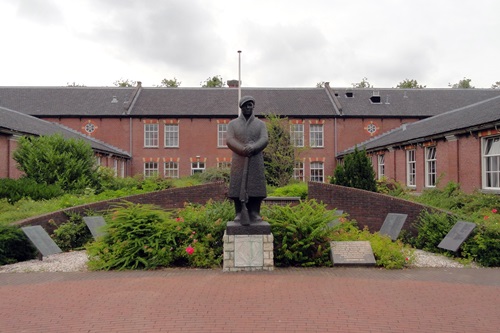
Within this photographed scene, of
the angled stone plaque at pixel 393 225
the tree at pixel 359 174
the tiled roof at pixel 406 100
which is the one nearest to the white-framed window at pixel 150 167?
the tiled roof at pixel 406 100

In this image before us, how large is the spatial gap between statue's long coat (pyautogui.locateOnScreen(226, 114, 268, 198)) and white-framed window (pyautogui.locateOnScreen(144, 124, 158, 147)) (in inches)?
1131

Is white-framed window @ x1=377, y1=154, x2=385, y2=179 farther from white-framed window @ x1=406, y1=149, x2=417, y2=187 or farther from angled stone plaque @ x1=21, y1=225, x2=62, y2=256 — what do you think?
angled stone plaque @ x1=21, y1=225, x2=62, y2=256

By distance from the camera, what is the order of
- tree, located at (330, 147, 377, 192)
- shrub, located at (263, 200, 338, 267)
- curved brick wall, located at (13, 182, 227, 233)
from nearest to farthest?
shrub, located at (263, 200, 338, 267) → curved brick wall, located at (13, 182, 227, 233) → tree, located at (330, 147, 377, 192)

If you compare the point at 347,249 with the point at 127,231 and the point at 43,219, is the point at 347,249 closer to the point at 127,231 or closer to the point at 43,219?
the point at 127,231

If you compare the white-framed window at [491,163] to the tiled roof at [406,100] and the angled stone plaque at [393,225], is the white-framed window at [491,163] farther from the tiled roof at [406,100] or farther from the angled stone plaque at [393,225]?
the tiled roof at [406,100]

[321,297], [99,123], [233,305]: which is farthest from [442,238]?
[99,123]

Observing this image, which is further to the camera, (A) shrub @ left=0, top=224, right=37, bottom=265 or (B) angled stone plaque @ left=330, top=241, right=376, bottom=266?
(A) shrub @ left=0, top=224, right=37, bottom=265

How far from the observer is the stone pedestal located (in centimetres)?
878

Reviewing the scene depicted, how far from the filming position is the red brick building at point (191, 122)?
→ 36.6m

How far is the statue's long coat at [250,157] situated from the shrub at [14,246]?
4901mm

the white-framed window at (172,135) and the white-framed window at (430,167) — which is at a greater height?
the white-framed window at (172,135)

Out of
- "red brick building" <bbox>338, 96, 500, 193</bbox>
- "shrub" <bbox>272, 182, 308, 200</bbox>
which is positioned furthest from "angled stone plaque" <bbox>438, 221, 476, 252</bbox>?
"shrub" <bbox>272, 182, 308, 200</bbox>

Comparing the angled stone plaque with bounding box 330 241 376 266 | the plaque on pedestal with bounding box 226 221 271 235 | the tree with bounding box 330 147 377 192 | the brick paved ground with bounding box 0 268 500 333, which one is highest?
the tree with bounding box 330 147 377 192

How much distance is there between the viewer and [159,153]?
1454 inches
